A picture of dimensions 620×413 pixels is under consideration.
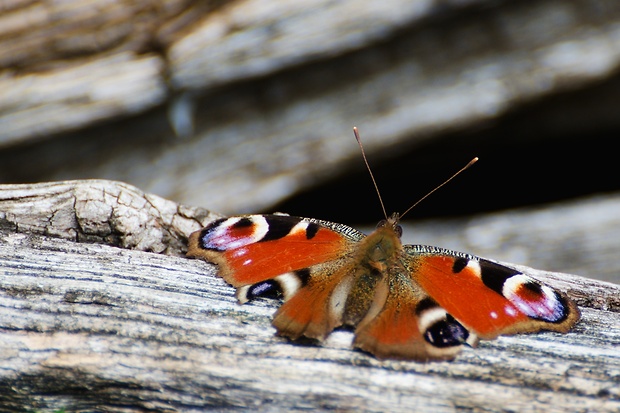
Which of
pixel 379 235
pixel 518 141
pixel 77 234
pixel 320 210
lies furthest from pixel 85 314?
pixel 518 141

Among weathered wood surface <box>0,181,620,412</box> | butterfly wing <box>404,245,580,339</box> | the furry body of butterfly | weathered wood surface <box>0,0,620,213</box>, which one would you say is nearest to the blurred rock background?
weathered wood surface <box>0,0,620,213</box>

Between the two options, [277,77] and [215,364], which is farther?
[277,77]

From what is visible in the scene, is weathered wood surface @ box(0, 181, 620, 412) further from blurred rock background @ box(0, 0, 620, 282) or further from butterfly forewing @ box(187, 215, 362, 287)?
blurred rock background @ box(0, 0, 620, 282)

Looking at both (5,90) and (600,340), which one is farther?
(5,90)

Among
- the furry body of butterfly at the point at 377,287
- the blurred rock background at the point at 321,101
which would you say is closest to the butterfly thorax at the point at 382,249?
the furry body of butterfly at the point at 377,287

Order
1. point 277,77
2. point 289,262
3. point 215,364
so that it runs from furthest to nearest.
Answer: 1. point 277,77
2. point 289,262
3. point 215,364

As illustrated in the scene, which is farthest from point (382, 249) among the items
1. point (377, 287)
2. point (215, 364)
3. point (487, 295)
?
point (215, 364)

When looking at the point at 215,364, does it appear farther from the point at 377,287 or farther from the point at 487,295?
the point at 487,295

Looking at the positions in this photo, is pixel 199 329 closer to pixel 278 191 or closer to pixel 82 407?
pixel 82 407
